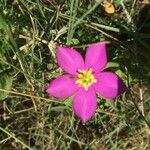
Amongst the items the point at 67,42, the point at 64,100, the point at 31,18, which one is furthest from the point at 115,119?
the point at 31,18

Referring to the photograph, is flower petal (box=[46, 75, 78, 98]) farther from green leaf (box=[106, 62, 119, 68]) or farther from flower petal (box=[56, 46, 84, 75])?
green leaf (box=[106, 62, 119, 68])

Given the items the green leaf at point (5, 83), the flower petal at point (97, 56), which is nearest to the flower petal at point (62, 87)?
the flower petal at point (97, 56)

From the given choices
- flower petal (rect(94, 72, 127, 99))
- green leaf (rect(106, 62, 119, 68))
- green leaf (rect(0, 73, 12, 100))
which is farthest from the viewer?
green leaf (rect(0, 73, 12, 100))

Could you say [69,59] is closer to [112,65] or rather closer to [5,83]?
[112,65]

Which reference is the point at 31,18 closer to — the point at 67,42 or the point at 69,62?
the point at 67,42

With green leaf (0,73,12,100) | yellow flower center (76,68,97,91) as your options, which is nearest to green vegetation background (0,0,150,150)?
green leaf (0,73,12,100)

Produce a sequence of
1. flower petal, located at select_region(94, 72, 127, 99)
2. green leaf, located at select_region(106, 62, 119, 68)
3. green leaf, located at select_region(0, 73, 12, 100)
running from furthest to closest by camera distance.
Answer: green leaf, located at select_region(0, 73, 12, 100), green leaf, located at select_region(106, 62, 119, 68), flower petal, located at select_region(94, 72, 127, 99)

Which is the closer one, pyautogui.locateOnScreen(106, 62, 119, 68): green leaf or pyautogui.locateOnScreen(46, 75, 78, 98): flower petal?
pyautogui.locateOnScreen(46, 75, 78, 98): flower petal
